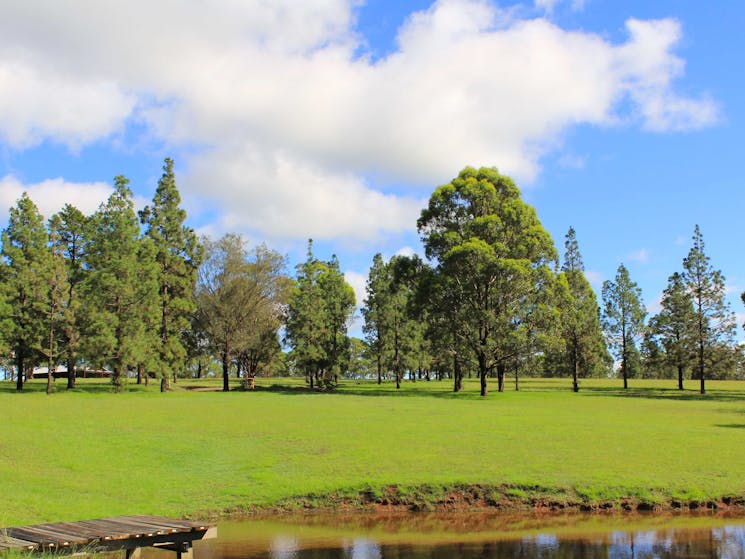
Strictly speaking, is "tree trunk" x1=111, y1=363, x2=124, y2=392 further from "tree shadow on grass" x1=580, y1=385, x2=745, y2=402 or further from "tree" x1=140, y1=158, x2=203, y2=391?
"tree shadow on grass" x1=580, y1=385, x2=745, y2=402

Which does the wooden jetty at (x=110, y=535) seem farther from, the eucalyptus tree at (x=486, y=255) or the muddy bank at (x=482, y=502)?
the eucalyptus tree at (x=486, y=255)

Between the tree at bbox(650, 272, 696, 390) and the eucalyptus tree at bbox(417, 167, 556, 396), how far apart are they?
29452 mm

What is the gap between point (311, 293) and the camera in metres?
83.6

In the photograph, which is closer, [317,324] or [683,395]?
[683,395]

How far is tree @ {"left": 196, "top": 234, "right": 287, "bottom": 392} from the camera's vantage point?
252ft

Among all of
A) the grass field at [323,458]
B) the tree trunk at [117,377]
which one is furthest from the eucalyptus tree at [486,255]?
the tree trunk at [117,377]

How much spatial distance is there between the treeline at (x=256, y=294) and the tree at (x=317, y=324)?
275 mm

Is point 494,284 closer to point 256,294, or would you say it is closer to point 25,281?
point 256,294

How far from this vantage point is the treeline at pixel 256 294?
59656 millimetres

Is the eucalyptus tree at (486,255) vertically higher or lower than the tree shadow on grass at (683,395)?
higher

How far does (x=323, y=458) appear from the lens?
2312 cm

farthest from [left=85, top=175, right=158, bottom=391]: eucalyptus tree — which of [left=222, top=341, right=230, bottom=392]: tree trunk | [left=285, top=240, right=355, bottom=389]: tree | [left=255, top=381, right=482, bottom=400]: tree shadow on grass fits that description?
[left=285, top=240, right=355, bottom=389]: tree

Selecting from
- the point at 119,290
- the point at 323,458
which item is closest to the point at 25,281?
the point at 119,290

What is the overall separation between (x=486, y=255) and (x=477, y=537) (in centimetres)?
4332
